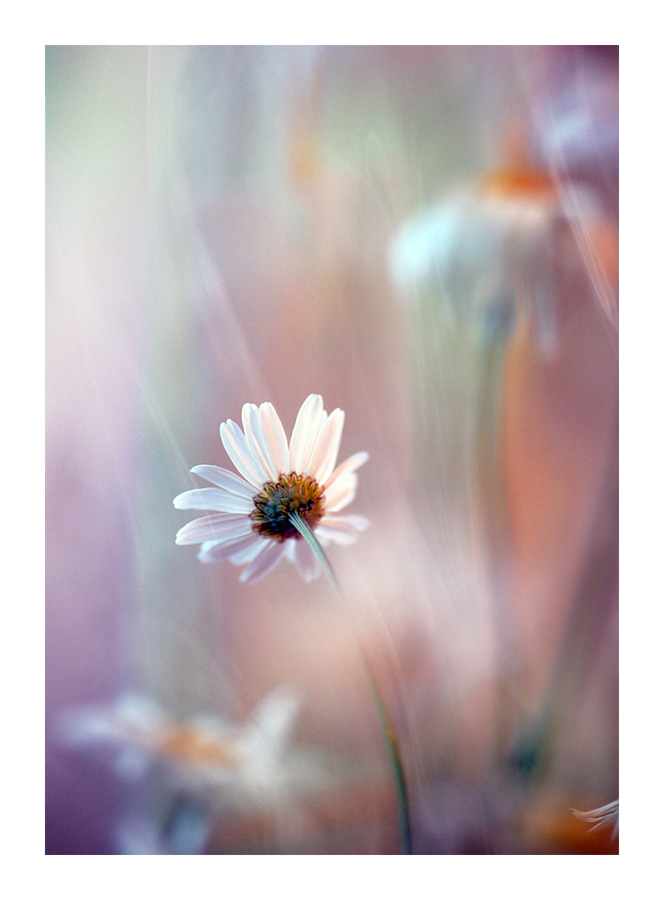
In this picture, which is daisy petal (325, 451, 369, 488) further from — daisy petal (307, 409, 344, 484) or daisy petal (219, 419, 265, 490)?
daisy petal (219, 419, 265, 490)

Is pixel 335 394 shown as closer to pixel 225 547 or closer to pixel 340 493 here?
pixel 340 493

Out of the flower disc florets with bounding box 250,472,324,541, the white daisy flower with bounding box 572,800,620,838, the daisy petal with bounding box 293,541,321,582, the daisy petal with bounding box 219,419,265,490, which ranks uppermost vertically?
the daisy petal with bounding box 219,419,265,490

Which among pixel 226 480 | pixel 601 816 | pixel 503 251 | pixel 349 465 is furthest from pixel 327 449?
pixel 601 816

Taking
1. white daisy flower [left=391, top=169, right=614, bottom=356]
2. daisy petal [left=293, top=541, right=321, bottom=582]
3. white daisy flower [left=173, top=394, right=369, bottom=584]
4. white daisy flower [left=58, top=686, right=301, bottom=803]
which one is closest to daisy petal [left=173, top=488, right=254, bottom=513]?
white daisy flower [left=173, top=394, right=369, bottom=584]

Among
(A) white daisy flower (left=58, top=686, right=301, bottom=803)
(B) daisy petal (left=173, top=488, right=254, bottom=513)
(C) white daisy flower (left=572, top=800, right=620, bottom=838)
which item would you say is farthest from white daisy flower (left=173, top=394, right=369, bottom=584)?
(C) white daisy flower (left=572, top=800, right=620, bottom=838)

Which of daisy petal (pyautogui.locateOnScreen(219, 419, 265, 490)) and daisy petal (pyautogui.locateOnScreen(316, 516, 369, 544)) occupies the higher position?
daisy petal (pyautogui.locateOnScreen(219, 419, 265, 490))

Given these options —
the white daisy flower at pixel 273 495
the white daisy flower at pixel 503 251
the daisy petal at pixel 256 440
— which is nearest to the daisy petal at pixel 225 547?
the white daisy flower at pixel 273 495
